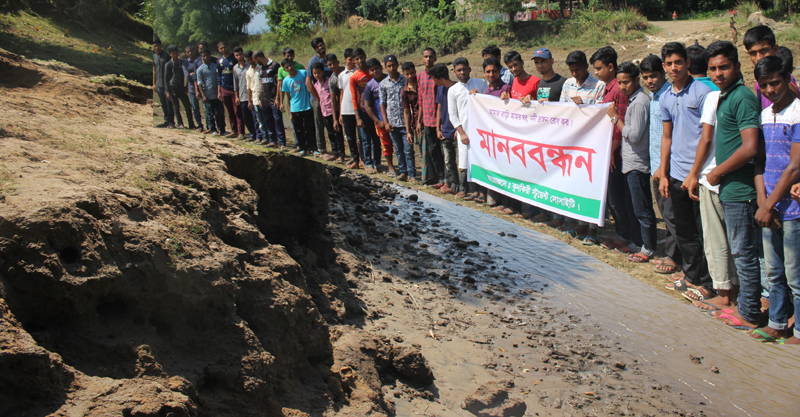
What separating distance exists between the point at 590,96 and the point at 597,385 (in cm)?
Result: 350

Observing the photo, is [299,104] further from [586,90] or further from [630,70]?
[630,70]

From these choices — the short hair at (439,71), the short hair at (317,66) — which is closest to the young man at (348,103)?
the short hair at (317,66)

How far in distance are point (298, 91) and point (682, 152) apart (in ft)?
20.1

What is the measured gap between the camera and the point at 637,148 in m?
5.30

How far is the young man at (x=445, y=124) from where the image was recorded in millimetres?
7551

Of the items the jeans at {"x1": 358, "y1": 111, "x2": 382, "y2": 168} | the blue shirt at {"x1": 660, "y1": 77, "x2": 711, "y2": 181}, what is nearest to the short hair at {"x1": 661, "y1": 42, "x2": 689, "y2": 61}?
the blue shirt at {"x1": 660, "y1": 77, "x2": 711, "y2": 181}

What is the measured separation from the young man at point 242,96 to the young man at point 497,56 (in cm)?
332

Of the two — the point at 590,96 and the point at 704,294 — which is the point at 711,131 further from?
the point at 590,96

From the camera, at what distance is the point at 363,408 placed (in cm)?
286

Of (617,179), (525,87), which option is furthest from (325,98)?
(617,179)

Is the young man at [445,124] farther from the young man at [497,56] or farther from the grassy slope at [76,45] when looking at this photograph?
the grassy slope at [76,45]

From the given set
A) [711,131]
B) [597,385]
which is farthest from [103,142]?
[711,131]

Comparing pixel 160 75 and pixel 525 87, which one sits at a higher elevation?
pixel 160 75

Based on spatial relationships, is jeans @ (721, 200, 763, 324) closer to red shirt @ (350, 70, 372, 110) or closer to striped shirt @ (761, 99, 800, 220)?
striped shirt @ (761, 99, 800, 220)
